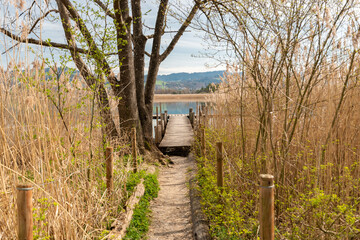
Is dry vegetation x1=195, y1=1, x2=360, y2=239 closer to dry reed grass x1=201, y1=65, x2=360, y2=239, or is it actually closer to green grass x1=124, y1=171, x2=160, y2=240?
dry reed grass x1=201, y1=65, x2=360, y2=239

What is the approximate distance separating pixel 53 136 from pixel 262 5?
6.94 feet

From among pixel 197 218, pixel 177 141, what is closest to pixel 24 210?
pixel 197 218

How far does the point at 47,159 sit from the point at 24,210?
751mm

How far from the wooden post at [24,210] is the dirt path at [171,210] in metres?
1.85

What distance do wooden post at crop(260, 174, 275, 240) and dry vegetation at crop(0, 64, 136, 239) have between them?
1.12 metres

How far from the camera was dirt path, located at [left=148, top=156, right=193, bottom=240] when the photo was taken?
10.5ft

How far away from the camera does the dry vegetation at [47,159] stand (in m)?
1.92

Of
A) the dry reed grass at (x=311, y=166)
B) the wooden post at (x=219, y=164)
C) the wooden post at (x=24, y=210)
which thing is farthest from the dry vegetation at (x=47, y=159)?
the dry reed grass at (x=311, y=166)

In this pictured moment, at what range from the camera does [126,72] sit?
524cm

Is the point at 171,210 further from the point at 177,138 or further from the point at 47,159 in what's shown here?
the point at 177,138

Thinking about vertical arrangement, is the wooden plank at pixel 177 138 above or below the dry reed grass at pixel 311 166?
below

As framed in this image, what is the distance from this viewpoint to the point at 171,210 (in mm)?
3816

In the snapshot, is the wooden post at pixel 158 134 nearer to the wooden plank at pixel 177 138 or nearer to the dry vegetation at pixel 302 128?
the wooden plank at pixel 177 138

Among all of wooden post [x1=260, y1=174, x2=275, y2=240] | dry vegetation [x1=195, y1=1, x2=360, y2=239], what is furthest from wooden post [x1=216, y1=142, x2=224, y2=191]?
wooden post [x1=260, y1=174, x2=275, y2=240]
